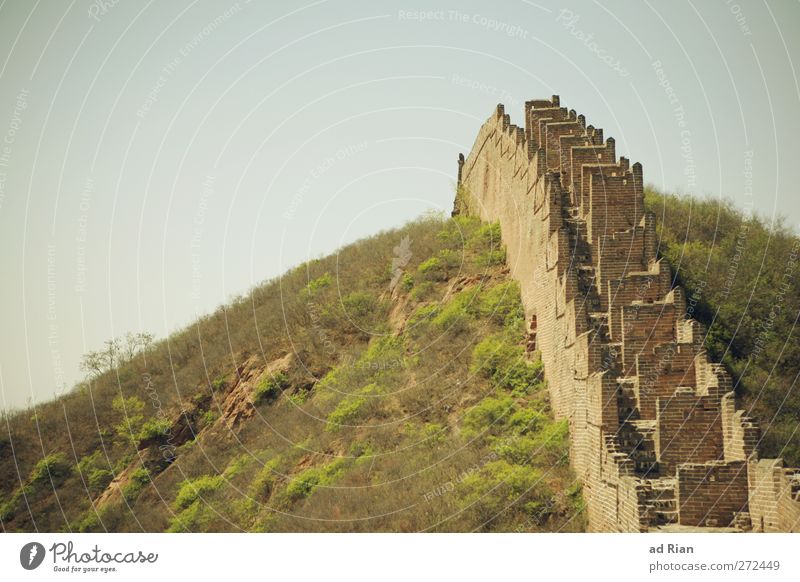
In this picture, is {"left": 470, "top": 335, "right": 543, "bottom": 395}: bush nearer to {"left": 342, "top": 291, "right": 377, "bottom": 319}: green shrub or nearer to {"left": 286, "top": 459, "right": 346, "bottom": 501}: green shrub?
{"left": 286, "top": 459, "right": 346, "bottom": 501}: green shrub

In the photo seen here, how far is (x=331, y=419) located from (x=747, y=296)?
1154 centimetres

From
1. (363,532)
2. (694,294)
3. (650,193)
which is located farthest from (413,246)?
(363,532)

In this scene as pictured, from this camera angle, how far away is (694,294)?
83.4 feet

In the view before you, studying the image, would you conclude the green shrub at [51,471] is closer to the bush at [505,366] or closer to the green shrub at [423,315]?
the green shrub at [423,315]

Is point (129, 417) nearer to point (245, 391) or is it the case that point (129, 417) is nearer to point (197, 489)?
point (245, 391)

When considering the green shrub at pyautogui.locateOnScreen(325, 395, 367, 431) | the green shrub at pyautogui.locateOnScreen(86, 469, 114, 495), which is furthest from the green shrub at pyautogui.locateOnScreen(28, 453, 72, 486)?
the green shrub at pyautogui.locateOnScreen(325, 395, 367, 431)

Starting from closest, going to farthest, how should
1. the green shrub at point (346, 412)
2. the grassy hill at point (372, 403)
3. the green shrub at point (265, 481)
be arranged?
the grassy hill at point (372, 403), the green shrub at point (265, 481), the green shrub at point (346, 412)

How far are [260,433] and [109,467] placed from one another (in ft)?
20.8

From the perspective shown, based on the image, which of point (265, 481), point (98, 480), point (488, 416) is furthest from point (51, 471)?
point (488, 416)

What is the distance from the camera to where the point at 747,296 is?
26.0 meters

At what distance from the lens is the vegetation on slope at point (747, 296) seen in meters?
22.4
